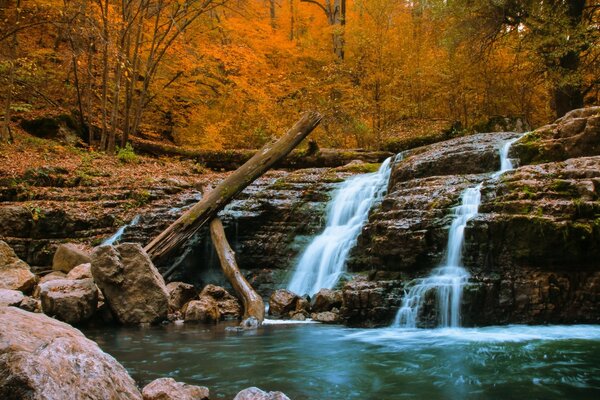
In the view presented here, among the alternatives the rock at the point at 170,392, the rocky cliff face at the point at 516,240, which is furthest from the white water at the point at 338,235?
the rock at the point at 170,392

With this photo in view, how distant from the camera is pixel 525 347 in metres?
5.27

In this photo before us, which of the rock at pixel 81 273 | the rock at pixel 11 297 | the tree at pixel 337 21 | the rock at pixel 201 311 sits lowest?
the rock at pixel 201 311

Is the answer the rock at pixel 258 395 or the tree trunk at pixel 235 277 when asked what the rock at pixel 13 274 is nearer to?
the tree trunk at pixel 235 277

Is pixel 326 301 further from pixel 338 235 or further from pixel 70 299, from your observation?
pixel 70 299

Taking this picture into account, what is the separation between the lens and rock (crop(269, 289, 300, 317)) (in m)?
8.30

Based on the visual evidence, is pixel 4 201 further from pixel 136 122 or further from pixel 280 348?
pixel 280 348

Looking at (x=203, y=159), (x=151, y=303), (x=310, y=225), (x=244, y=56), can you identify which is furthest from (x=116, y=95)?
(x=151, y=303)

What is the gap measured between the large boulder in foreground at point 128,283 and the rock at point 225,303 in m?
1.12

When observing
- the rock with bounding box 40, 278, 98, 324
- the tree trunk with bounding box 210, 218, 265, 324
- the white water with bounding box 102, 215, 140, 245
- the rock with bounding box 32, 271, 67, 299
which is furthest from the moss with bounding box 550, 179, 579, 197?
the white water with bounding box 102, 215, 140, 245

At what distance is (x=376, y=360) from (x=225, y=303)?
4096 mm

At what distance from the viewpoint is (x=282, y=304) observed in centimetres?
833

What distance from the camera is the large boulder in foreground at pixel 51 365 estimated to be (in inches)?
88.9

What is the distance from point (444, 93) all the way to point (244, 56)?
737 cm

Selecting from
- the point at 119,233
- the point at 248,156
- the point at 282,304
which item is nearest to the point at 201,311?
the point at 282,304
